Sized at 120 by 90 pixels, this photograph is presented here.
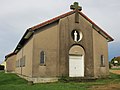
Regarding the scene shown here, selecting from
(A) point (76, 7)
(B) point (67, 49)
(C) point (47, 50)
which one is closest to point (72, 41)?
(B) point (67, 49)

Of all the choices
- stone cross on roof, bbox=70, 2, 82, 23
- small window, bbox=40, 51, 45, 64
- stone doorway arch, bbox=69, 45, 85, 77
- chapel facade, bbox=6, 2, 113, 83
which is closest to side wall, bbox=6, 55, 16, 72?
chapel facade, bbox=6, 2, 113, 83

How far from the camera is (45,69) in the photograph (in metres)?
20.8

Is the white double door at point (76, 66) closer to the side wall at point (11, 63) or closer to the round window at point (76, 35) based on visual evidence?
the round window at point (76, 35)

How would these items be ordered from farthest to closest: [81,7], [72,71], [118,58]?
1. [118,58]
2. [81,7]
3. [72,71]

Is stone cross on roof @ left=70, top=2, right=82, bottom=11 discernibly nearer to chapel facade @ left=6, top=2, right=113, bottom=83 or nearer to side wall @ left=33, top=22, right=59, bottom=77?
chapel facade @ left=6, top=2, right=113, bottom=83

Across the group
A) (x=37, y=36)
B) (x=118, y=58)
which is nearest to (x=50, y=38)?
(x=37, y=36)

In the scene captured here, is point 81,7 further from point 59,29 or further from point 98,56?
point 98,56

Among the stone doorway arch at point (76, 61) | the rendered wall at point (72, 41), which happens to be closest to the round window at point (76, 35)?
the rendered wall at point (72, 41)

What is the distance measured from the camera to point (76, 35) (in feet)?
75.3

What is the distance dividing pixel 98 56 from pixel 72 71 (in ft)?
12.5

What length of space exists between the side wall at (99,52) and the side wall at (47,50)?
498cm

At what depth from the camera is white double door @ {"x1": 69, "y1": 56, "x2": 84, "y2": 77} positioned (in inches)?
882

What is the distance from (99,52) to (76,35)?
364 centimetres

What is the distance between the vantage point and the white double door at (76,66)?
22.4 metres
